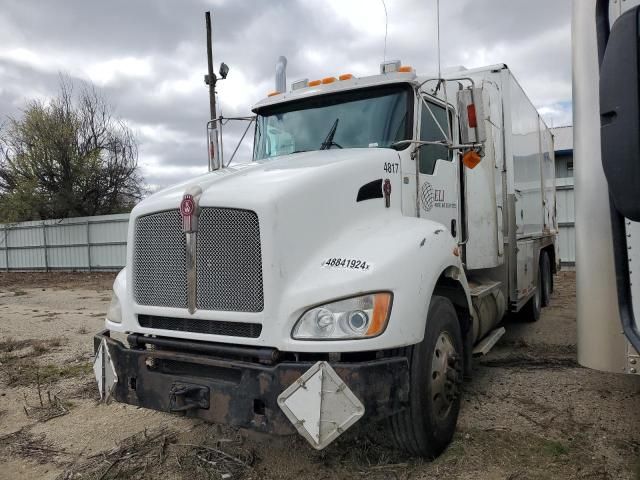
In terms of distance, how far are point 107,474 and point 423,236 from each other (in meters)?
2.59

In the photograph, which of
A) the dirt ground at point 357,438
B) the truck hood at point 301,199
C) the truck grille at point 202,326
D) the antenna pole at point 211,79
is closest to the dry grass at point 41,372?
the dirt ground at point 357,438

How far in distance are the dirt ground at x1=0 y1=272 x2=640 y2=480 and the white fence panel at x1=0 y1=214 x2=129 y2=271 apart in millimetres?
16545

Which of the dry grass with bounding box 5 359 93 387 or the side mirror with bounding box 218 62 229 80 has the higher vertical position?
the side mirror with bounding box 218 62 229 80

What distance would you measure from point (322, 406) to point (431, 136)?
8.69 feet

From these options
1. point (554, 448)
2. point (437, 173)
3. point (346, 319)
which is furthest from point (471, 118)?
point (554, 448)

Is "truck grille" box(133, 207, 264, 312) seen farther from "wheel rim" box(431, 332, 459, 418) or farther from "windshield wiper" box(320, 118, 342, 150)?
"windshield wiper" box(320, 118, 342, 150)

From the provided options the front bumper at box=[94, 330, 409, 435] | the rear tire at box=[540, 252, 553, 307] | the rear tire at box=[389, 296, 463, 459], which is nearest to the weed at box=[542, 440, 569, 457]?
the rear tire at box=[389, 296, 463, 459]

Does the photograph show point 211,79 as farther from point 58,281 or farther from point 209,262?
point 209,262

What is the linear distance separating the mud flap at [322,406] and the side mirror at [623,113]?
61.9 inches

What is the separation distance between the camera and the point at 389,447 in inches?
135

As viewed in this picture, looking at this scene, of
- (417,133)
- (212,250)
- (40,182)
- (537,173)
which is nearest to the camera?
(212,250)

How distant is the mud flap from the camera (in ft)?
8.64

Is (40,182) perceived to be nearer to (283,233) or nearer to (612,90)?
(283,233)

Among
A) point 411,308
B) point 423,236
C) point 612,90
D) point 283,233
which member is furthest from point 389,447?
point 612,90
